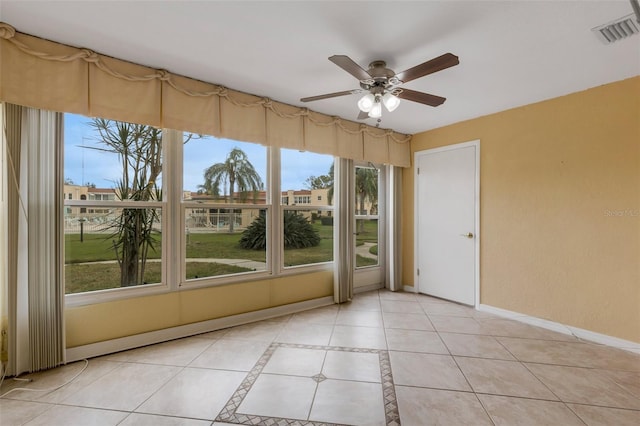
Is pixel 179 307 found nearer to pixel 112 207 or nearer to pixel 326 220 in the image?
pixel 112 207

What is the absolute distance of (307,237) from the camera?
3.90 meters

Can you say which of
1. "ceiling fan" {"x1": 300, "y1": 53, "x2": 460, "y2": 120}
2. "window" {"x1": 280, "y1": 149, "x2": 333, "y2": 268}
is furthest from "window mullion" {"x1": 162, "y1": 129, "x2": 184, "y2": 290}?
"ceiling fan" {"x1": 300, "y1": 53, "x2": 460, "y2": 120}

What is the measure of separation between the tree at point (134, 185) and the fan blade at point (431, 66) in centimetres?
233

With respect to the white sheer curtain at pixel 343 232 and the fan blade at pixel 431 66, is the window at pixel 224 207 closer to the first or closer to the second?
the white sheer curtain at pixel 343 232

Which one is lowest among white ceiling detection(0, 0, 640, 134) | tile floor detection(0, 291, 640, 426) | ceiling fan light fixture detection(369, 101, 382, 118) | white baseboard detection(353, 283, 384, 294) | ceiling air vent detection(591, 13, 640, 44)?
tile floor detection(0, 291, 640, 426)

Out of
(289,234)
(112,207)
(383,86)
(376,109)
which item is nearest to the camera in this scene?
(383,86)

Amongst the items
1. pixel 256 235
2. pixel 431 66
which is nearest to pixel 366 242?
pixel 256 235

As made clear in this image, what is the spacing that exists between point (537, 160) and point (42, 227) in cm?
472

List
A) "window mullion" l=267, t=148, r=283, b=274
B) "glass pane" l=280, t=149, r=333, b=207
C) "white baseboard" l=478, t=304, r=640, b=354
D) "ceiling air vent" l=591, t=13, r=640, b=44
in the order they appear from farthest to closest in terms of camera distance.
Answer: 1. "glass pane" l=280, t=149, r=333, b=207
2. "window mullion" l=267, t=148, r=283, b=274
3. "white baseboard" l=478, t=304, r=640, b=354
4. "ceiling air vent" l=591, t=13, r=640, b=44

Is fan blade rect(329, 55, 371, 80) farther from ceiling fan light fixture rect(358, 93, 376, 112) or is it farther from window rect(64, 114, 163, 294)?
window rect(64, 114, 163, 294)

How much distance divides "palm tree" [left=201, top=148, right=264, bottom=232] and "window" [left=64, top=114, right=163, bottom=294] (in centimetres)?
50

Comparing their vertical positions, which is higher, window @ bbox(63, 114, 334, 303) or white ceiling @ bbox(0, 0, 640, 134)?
white ceiling @ bbox(0, 0, 640, 134)

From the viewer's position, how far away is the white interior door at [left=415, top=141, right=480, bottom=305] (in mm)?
3791

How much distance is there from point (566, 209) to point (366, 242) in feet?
8.18
